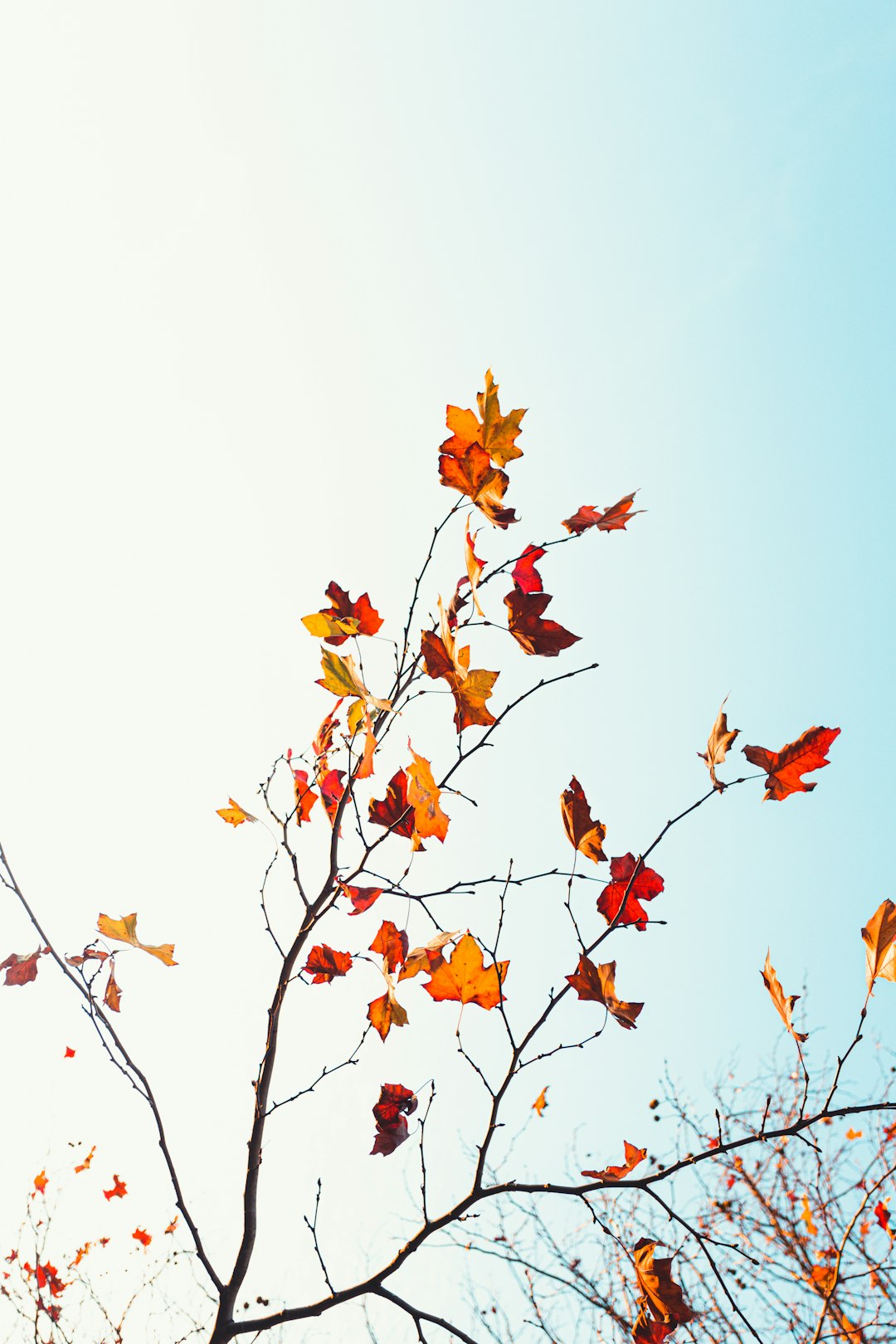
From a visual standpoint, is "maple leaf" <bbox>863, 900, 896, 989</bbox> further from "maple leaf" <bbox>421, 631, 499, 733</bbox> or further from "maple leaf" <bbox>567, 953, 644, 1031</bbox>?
"maple leaf" <bbox>421, 631, 499, 733</bbox>

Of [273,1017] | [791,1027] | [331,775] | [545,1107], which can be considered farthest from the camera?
[331,775]

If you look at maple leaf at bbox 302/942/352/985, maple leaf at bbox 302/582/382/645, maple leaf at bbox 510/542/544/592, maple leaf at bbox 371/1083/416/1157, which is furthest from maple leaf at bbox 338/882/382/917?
maple leaf at bbox 510/542/544/592

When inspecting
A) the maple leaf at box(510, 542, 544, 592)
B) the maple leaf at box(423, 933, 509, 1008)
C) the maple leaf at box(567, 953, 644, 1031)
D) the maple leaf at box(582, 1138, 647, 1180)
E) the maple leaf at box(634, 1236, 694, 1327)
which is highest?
the maple leaf at box(510, 542, 544, 592)

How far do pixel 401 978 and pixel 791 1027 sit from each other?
0.58 m

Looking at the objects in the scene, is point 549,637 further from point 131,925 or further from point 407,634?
point 131,925

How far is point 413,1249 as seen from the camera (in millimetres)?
1194

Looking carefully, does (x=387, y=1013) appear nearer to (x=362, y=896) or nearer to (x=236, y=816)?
(x=362, y=896)

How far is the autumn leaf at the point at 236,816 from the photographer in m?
1.54

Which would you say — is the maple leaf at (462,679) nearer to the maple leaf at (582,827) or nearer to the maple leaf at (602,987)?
the maple leaf at (582,827)

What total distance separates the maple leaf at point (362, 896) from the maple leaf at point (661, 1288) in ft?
2.16

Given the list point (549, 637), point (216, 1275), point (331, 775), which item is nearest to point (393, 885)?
point (331, 775)

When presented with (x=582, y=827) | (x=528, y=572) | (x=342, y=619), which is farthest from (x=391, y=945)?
(x=528, y=572)

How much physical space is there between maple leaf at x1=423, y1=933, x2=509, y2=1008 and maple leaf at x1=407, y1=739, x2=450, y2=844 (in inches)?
6.6

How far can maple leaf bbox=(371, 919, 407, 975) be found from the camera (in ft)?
4.04
